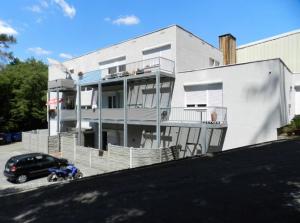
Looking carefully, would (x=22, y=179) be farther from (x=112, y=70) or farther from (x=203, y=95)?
(x=203, y=95)

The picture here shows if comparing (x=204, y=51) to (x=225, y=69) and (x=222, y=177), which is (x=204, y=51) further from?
(x=222, y=177)

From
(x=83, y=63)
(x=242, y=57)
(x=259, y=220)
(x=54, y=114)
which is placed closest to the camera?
(x=259, y=220)

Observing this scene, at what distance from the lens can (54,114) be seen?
28.8 meters

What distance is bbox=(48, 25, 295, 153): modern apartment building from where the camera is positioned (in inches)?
580

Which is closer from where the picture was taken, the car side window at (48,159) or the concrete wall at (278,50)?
A: the car side window at (48,159)

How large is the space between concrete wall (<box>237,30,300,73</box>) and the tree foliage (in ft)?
86.8

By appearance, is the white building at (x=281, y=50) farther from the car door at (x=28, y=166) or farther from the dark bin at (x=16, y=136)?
the dark bin at (x=16, y=136)

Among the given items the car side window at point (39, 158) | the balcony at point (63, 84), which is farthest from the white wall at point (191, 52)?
the balcony at point (63, 84)

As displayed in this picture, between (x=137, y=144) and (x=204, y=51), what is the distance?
8.78 m

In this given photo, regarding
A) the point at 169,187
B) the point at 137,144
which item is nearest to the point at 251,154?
the point at 169,187

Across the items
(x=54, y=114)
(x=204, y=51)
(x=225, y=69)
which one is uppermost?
(x=204, y=51)

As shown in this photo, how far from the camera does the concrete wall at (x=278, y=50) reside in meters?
20.3

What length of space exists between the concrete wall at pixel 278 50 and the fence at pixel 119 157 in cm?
1190

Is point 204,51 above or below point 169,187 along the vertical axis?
above
